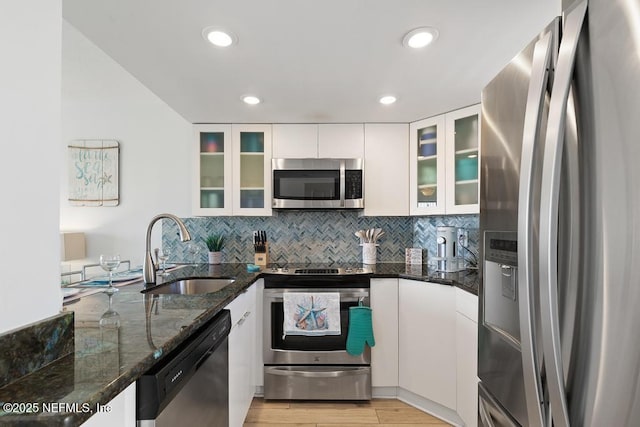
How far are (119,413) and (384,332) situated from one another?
2.00m

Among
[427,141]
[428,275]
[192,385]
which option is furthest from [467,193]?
[192,385]

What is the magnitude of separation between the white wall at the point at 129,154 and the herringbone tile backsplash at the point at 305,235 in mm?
308

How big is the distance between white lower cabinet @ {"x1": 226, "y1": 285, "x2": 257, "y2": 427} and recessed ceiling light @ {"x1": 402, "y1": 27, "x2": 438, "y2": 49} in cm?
159

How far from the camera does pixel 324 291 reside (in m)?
2.50

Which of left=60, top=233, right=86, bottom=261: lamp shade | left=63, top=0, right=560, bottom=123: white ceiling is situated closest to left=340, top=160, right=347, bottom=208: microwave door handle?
left=63, top=0, right=560, bottom=123: white ceiling

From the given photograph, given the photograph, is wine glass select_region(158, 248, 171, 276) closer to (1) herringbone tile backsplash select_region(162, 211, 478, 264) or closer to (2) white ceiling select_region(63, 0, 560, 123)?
(1) herringbone tile backsplash select_region(162, 211, 478, 264)

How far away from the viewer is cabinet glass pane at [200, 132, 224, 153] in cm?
296

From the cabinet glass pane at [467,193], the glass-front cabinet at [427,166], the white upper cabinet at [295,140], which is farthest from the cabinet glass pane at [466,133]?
the white upper cabinet at [295,140]

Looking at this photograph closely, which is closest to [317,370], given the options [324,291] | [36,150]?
[324,291]

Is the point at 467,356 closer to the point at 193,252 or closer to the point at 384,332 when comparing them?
the point at 384,332

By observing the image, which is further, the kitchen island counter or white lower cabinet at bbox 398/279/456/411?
white lower cabinet at bbox 398/279/456/411

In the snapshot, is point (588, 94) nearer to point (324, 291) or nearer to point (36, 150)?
point (36, 150)

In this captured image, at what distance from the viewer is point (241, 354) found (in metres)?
1.99

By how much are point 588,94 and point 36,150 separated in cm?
118
